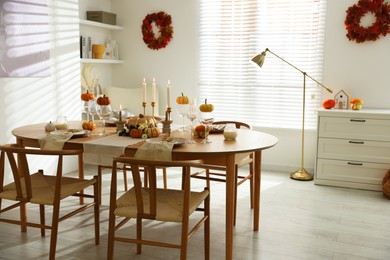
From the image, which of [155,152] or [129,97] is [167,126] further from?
[129,97]

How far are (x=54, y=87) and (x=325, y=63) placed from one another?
112 inches

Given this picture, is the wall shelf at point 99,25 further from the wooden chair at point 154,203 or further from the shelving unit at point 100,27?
the wooden chair at point 154,203

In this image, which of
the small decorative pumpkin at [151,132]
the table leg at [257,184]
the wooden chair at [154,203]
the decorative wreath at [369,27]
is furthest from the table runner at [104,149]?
the decorative wreath at [369,27]

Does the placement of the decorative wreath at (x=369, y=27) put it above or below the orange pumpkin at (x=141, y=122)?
above

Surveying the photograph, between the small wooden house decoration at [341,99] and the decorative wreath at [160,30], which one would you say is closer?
the small wooden house decoration at [341,99]

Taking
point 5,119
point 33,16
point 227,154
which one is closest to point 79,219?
point 5,119

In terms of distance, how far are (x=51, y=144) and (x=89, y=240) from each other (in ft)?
2.37

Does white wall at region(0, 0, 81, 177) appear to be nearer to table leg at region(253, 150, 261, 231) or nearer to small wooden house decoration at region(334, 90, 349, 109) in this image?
table leg at region(253, 150, 261, 231)

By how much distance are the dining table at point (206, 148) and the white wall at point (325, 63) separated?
1.96m

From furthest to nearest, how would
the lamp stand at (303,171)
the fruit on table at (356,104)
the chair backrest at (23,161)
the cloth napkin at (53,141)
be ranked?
the lamp stand at (303,171) → the fruit on table at (356,104) → the cloth napkin at (53,141) → the chair backrest at (23,161)

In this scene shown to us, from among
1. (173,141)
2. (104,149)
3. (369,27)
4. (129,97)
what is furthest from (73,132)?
(369,27)

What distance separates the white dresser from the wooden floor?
0.23 metres

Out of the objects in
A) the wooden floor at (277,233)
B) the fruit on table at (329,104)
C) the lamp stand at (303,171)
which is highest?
the fruit on table at (329,104)

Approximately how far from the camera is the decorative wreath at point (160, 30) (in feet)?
16.8
